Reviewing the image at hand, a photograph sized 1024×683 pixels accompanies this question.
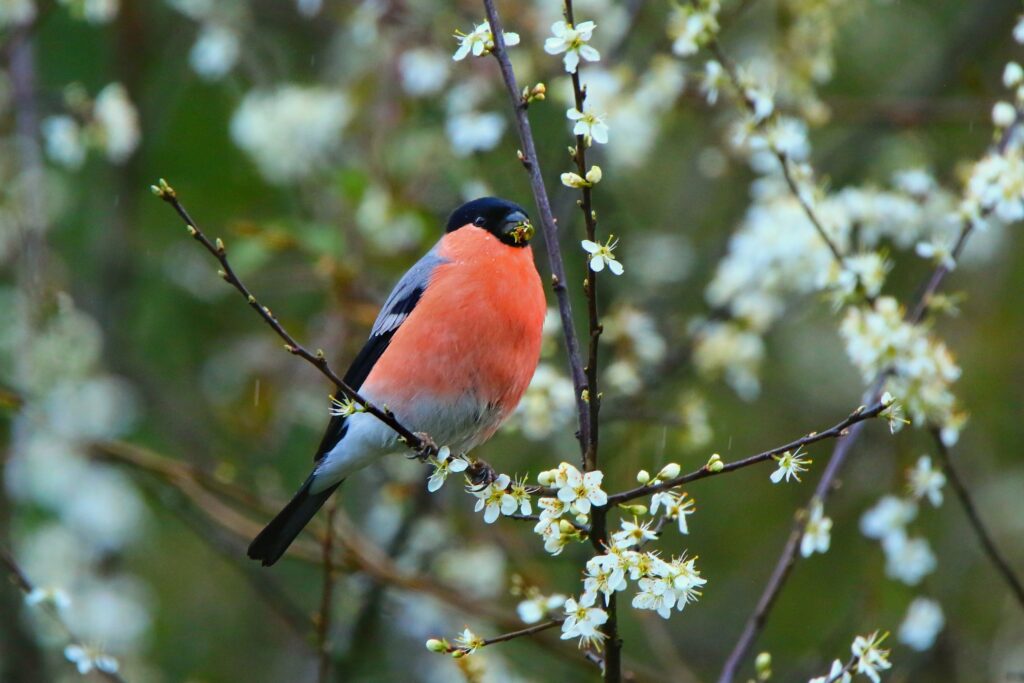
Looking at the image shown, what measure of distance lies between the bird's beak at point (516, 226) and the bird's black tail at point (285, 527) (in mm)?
846

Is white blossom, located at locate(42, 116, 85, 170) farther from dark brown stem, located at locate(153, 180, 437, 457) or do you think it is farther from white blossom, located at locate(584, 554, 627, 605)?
A: white blossom, located at locate(584, 554, 627, 605)

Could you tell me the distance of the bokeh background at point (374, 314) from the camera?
4277 mm

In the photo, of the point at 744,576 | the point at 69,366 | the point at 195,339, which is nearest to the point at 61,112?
the point at 69,366

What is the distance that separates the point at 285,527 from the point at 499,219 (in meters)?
1.03

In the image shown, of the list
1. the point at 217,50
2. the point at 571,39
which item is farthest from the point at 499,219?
the point at 217,50

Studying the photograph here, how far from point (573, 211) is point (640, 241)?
797 millimetres

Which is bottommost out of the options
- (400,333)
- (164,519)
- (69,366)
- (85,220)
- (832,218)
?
(400,333)

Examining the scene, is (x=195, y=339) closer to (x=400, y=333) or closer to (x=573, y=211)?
(x=573, y=211)

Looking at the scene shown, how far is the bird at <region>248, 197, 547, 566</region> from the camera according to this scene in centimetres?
318

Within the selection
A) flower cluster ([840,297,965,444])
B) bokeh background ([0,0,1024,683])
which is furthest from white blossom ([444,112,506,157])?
flower cluster ([840,297,965,444])

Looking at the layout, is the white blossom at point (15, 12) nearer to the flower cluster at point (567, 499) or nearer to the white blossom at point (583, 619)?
the flower cluster at point (567, 499)

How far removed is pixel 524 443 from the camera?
5625 mm

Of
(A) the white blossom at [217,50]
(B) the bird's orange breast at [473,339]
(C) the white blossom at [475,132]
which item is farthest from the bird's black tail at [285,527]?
(A) the white blossom at [217,50]

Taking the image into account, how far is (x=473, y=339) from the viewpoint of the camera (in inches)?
125
